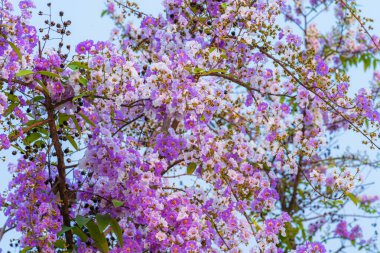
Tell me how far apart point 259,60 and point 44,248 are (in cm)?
150

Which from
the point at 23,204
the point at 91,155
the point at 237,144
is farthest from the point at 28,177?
the point at 237,144

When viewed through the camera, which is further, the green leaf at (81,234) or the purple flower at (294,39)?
the purple flower at (294,39)

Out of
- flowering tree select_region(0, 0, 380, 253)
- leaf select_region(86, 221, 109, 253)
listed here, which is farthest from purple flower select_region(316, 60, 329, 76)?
leaf select_region(86, 221, 109, 253)

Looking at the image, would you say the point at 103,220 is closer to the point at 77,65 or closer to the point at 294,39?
the point at 77,65

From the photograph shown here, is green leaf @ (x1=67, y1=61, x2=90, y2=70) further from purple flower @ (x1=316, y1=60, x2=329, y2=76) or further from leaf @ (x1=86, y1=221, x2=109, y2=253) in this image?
purple flower @ (x1=316, y1=60, x2=329, y2=76)

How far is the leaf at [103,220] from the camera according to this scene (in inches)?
110

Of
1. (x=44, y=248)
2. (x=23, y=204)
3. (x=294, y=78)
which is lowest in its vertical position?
(x=44, y=248)

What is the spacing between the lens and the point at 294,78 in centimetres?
332

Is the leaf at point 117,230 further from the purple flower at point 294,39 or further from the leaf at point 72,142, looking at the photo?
the purple flower at point 294,39

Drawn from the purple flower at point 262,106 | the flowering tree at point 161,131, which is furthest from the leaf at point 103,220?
the purple flower at point 262,106

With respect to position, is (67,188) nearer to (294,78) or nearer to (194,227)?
(194,227)

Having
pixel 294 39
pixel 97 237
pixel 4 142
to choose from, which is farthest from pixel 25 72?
pixel 294 39

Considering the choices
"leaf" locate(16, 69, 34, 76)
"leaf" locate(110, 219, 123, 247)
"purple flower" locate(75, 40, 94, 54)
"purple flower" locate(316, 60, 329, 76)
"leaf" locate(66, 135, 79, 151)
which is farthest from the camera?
"purple flower" locate(316, 60, 329, 76)

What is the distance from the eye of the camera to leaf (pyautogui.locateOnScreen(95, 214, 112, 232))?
110 inches
